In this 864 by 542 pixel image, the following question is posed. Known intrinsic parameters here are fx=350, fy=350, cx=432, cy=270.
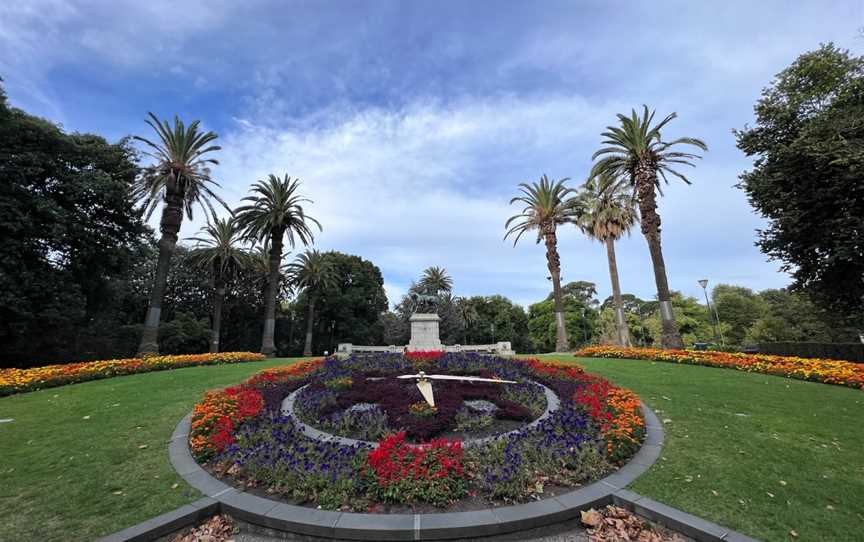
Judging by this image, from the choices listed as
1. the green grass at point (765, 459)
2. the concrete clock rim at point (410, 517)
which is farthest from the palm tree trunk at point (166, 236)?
the green grass at point (765, 459)

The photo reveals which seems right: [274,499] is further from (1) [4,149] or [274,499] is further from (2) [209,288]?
(2) [209,288]

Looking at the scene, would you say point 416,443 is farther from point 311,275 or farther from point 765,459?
point 311,275

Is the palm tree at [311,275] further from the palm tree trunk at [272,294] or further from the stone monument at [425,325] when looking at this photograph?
the stone monument at [425,325]

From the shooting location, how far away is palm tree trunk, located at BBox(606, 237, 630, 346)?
29281 millimetres

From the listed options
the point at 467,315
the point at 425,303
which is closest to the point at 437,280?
the point at 467,315

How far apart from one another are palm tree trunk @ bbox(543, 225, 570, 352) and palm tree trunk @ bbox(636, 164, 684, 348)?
9.29 metres

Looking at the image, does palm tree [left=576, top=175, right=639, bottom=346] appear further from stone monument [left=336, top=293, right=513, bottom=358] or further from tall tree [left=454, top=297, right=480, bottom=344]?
tall tree [left=454, top=297, right=480, bottom=344]

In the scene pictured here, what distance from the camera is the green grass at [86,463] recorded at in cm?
450

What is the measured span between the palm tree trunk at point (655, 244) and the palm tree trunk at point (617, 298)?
8917 millimetres

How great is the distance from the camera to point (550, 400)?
9875 millimetres

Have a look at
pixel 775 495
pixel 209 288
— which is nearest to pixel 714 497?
pixel 775 495

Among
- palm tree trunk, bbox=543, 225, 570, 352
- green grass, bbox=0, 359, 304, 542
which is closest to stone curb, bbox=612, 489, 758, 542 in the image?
green grass, bbox=0, 359, 304, 542

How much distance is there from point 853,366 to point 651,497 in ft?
46.9

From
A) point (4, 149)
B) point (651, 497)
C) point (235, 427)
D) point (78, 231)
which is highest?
point (4, 149)
